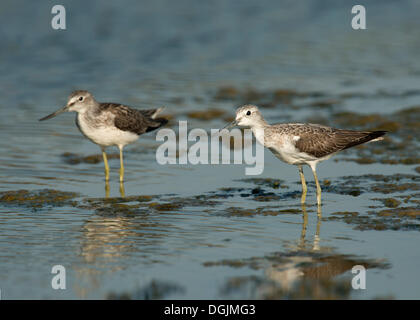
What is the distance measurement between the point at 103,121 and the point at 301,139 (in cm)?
380

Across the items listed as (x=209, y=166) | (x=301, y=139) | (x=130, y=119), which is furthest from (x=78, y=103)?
(x=301, y=139)

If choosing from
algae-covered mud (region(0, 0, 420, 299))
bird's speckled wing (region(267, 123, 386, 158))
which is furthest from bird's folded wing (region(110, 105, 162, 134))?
bird's speckled wing (region(267, 123, 386, 158))

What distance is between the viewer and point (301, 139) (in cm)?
1162

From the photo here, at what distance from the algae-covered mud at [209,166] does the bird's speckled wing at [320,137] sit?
0.75m

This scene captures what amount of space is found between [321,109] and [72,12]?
401 inches

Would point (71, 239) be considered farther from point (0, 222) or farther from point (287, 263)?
point (287, 263)

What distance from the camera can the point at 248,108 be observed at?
11969 mm

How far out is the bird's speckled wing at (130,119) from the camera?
44.5 ft

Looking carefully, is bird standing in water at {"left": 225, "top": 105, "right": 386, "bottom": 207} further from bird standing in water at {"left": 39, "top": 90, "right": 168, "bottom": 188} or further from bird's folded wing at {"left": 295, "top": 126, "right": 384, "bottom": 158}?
bird standing in water at {"left": 39, "top": 90, "right": 168, "bottom": 188}

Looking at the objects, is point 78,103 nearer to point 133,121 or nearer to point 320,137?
point 133,121

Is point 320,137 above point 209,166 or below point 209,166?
above

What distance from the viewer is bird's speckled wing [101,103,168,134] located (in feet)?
44.5
